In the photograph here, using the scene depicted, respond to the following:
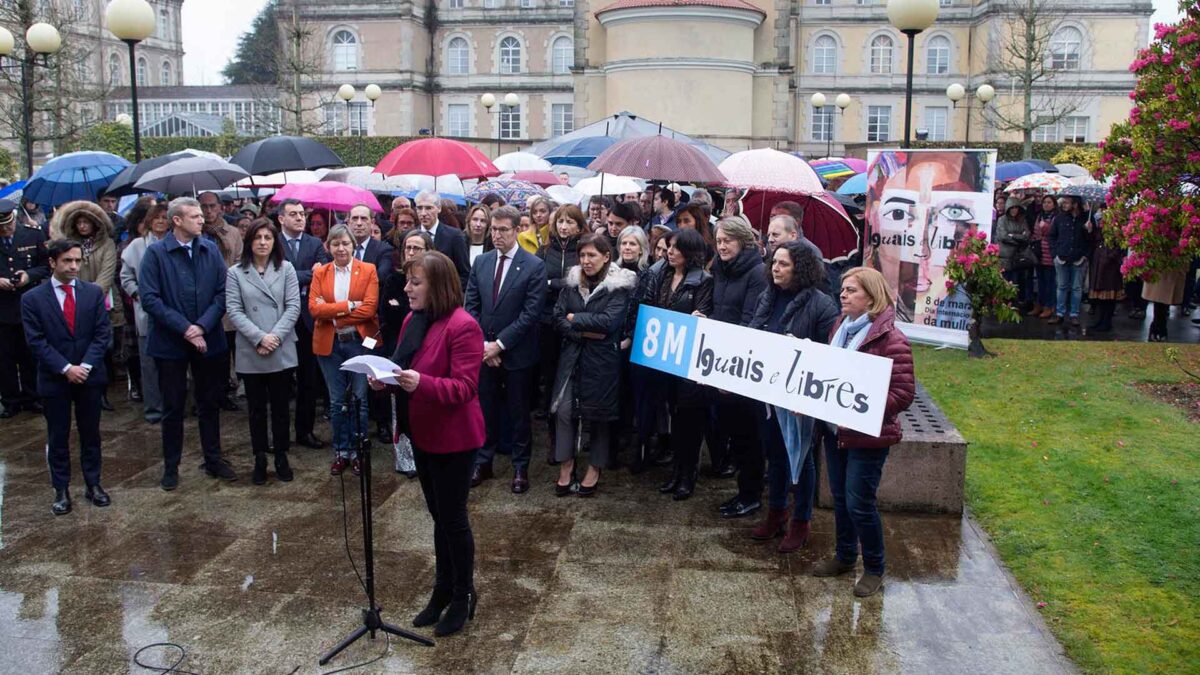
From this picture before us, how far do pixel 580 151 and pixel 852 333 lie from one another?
9781 millimetres

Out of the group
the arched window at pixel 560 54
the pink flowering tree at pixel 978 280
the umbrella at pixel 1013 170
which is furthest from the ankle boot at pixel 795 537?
the arched window at pixel 560 54

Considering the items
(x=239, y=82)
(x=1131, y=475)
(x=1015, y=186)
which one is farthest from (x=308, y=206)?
(x=239, y=82)

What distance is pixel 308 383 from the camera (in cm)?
906

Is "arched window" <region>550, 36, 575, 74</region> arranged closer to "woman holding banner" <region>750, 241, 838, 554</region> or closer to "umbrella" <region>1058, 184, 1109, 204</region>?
"umbrella" <region>1058, 184, 1109, 204</region>

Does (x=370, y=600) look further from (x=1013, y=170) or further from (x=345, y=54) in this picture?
(x=345, y=54)

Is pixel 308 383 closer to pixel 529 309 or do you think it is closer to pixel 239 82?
pixel 529 309

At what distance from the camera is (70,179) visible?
1159cm

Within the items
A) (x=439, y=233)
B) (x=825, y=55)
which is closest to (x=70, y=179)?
(x=439, y=233)

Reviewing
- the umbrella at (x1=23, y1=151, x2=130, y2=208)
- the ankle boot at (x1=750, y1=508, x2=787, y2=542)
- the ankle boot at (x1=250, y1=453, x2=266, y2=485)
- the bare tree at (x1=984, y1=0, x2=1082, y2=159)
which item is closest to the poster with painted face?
the ankle boot at (x1=750, y1=508, x2=787, y2=542)

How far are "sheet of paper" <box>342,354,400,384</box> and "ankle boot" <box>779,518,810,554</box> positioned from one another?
3025mm

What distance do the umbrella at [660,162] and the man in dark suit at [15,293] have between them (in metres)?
5.68

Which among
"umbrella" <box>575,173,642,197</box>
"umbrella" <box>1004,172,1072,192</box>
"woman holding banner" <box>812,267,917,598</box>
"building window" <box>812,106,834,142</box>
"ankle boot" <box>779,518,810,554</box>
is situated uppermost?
"building window" <box>812,106,834,142</box>

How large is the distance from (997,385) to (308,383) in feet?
23.5

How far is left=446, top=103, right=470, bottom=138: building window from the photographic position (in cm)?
5697
